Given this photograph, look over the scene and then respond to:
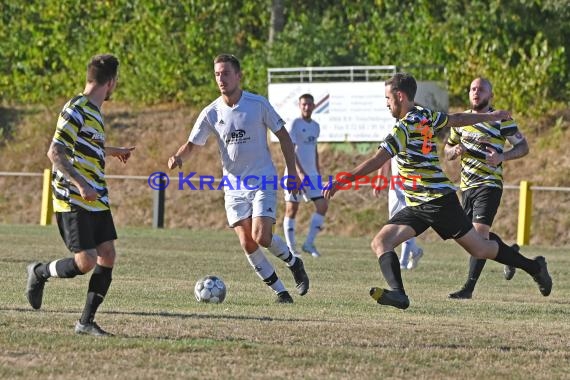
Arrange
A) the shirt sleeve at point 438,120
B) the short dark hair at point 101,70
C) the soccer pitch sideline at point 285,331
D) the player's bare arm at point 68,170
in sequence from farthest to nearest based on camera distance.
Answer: the shirt sleeve at point 438,120 < the short dark hair at point 101,70 < the player's bare arm at point 68,170 < the soccer pitch sideline at point 285,331

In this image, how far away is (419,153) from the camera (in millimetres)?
9992

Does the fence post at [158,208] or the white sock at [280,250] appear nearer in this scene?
the white sock at [280,250]

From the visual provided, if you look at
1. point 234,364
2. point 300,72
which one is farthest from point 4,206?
point 234,364

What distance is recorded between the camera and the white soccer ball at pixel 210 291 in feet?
35.8

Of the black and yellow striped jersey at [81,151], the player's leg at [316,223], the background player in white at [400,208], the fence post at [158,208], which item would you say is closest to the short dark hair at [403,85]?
the black and yellow striped jersey at [81,151]

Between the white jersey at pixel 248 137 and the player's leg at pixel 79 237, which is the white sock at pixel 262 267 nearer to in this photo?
the white jersey at pixel 248 137

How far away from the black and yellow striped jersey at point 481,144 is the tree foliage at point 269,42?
1514 cm

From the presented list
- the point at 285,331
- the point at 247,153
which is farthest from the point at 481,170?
the point at 285,331

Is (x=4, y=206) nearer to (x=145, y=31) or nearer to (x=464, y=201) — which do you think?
(x=145, y=31)

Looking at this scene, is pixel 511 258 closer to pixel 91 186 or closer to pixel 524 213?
pixel 91 186

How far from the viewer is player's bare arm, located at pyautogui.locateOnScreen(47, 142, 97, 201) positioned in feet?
26.6

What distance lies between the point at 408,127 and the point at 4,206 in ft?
71.1

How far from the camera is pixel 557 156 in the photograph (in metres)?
26.2

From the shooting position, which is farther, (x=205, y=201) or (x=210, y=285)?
(x=205, y=201)
